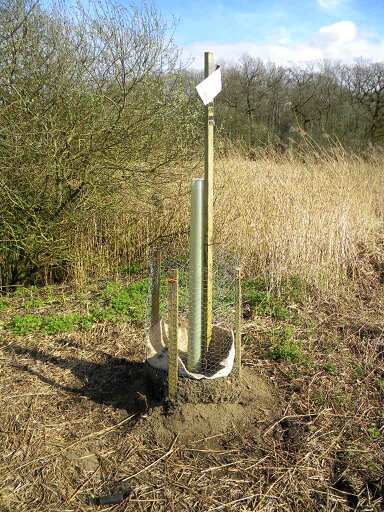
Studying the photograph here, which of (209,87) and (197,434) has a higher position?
(209,87)

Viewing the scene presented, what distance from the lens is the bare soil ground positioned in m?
2.32

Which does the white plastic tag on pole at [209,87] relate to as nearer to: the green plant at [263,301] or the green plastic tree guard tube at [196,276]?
the green plastic tree guard tube at [196,276]

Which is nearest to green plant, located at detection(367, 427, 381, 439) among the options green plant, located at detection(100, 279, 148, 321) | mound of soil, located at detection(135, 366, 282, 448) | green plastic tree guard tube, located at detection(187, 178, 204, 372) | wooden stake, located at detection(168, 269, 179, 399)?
mound of soil, located at detection(135, 366, 282, 448)

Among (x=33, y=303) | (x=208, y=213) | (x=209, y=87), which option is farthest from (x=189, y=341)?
(x=33, y=303)

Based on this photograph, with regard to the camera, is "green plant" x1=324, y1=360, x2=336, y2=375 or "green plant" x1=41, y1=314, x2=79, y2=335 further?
"green plant" x1=41, y1=314, x2=79, y2=335

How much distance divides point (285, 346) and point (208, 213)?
1.43 metres

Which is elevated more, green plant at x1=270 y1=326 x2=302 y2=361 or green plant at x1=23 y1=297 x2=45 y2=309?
green plant at x1=270 y1=326 x2=302 y2=361

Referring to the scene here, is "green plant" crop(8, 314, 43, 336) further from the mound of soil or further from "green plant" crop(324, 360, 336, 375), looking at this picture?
"green plant" crop(324, 360, 336, 375)

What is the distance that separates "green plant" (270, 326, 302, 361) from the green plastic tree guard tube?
0.91m

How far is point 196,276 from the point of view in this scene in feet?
9.26

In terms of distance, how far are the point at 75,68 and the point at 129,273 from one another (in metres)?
2.53

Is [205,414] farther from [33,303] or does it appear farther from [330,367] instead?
[33,303]

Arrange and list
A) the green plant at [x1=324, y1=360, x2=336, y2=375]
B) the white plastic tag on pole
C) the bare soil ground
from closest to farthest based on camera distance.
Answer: the bare soil ground, the white plastic tag on pole, the green plant at [x1=324, y1=360, x2=336, y2=375]

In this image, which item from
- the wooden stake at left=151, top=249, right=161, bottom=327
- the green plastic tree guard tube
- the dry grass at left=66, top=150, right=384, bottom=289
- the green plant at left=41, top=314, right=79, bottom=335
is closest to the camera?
the green plastic tree guard tube
